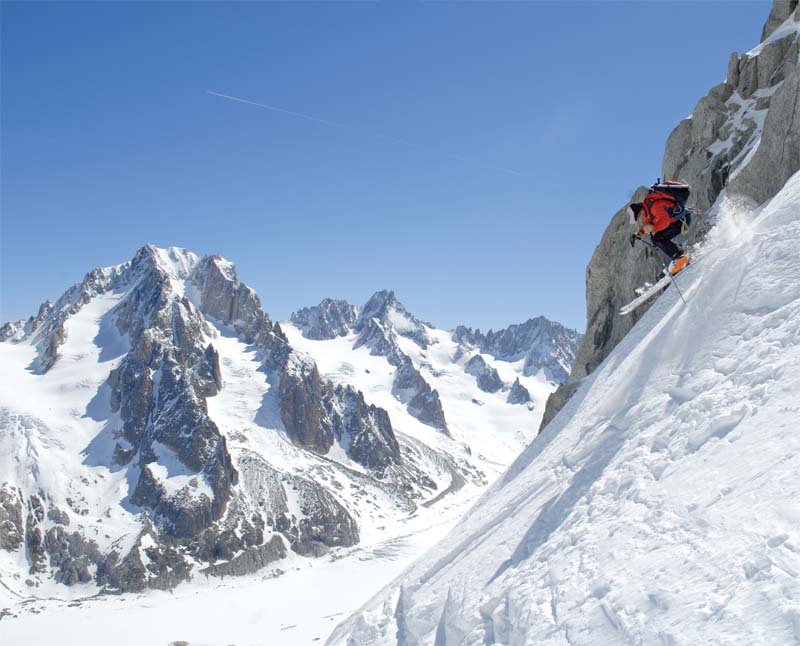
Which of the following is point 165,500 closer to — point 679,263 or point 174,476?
point 174,476

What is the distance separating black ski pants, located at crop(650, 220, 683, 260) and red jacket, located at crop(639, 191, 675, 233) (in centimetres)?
30

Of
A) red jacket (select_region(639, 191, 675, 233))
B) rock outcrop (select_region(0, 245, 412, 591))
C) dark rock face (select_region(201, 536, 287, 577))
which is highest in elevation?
rock outcrop (select_region(0, 245, 412, 591))

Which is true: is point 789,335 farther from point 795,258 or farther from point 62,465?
Answer: point 62,465

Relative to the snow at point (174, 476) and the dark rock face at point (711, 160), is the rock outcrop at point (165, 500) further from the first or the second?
the dark rock face at point (711, 160)

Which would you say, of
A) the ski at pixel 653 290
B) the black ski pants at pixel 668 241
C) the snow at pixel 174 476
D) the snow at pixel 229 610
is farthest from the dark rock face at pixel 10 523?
the black ski pants at pixel 668 241

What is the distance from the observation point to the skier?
20.1 m

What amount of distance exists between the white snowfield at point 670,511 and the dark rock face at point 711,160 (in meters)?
9.42

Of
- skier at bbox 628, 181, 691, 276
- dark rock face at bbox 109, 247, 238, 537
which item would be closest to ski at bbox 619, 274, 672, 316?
skier at bbox 628, 181, 691, 276

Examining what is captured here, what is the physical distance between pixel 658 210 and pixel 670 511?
557 inches

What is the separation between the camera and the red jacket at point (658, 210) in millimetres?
20078

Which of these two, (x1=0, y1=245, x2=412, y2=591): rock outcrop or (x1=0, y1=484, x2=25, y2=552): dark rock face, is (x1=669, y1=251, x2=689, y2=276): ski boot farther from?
(x1=0, y1=484, x2=25, y2=552): dark rock face

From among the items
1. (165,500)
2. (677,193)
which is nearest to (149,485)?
(165,500)

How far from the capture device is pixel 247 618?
115062 mm

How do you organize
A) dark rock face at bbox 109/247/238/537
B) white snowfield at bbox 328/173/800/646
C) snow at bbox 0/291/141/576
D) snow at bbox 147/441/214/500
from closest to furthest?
white snowfield at bbox 328/173/800/646, snow at bbox 0/291/141/576, dark rock face at bbox 109/247/238/537, snow at bbox 147/441/214/500
